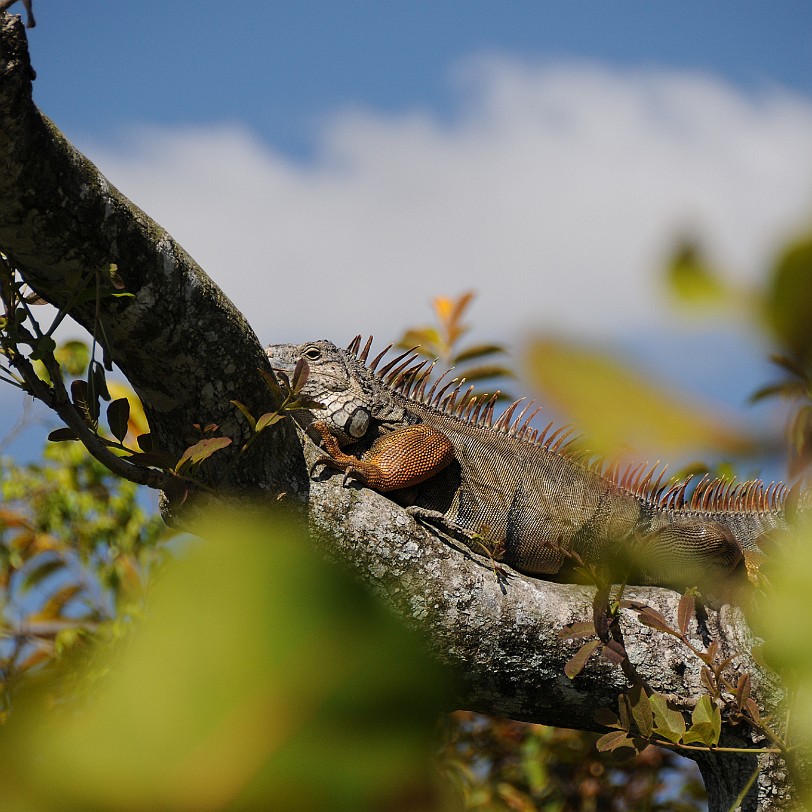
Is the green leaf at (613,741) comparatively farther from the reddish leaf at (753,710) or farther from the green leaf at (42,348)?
the green leaf at (42,348)

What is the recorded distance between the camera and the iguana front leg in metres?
3.52

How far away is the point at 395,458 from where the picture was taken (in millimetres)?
3861

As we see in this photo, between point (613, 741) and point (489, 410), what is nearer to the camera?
point (613, 741)

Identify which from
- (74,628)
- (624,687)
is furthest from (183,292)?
(74,628)

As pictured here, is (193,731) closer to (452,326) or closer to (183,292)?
(183,292)

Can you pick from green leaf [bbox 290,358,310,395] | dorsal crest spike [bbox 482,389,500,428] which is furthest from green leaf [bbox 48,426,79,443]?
dorsal crest spike [bbox 482,389,500,428]

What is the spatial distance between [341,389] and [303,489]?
122 cm

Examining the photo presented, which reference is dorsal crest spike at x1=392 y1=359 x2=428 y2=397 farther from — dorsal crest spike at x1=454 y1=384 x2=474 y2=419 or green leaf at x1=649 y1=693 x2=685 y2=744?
green leaf at x1=649 y1=693 x2=685 y2=744

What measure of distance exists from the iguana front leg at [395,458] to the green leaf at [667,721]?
51.0 inches

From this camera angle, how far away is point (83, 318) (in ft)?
9.00

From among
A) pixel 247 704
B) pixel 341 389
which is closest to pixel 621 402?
pixel 247 704

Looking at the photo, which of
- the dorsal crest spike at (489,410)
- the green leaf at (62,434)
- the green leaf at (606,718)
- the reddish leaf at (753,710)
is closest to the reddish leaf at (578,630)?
the green leaf at (606,718)

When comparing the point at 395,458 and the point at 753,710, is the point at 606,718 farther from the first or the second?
the point at 395,458

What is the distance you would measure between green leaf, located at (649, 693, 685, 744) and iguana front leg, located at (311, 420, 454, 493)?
1.30 metres
